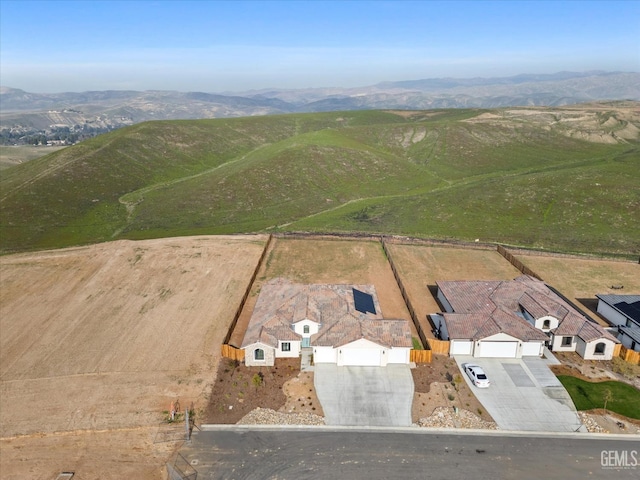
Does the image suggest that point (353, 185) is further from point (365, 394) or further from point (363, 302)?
point (365, 394)

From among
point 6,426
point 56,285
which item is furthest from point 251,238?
point 6,426

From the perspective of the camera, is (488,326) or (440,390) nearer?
(440,390)

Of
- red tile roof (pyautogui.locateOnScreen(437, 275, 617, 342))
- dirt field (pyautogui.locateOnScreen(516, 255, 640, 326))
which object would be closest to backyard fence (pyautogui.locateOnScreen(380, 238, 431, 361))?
Answer: red tile roof (pyautogui.locateOnScreen(437, 275, 617, 342))

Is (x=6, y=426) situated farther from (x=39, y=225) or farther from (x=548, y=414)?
(x=39, y=225)

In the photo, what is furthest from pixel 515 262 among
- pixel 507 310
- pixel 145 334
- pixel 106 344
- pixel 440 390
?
pixel 106 344

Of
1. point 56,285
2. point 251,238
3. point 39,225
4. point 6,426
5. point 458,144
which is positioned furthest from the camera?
point 458,144

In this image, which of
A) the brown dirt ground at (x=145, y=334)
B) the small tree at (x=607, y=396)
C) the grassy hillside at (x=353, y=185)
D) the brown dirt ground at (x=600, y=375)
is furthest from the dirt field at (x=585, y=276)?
the small tree at (x=607, y=396)
